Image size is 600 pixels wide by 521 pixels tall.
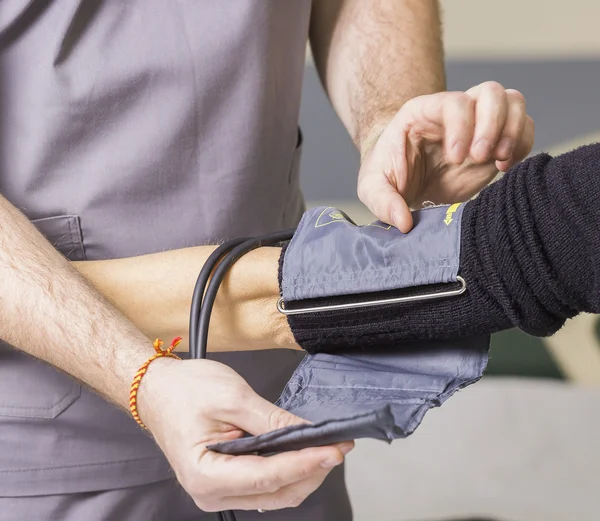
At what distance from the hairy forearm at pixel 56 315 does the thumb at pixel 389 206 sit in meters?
0.28

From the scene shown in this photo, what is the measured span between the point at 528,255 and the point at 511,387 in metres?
1.84

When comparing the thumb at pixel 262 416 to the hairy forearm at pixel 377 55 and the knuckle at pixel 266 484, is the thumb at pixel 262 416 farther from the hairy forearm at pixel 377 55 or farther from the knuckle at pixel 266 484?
the hairy forearm at pixel 377 55

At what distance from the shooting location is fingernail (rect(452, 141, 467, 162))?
2.80 feet

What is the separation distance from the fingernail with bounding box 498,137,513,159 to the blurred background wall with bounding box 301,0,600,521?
1.40 meters

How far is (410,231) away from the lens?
0.82 m

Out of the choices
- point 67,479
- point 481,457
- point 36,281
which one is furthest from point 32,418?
point 481,457

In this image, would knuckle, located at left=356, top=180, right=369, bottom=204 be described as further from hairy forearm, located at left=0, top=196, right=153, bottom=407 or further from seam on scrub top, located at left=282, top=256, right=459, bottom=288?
hairy forearm, located at left=0, top=196, right=153, bottom=407

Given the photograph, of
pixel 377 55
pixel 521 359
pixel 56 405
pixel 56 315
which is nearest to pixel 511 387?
pixel 521 359

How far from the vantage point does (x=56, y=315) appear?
0.82 m

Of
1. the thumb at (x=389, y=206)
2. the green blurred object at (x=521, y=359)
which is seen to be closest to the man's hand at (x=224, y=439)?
the thumb at (x=389, y=206)

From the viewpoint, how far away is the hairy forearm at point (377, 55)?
3.63 feet

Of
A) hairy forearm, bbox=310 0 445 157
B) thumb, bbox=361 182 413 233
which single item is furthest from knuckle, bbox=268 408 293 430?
hairy forearm, bbox=310 0 445 157

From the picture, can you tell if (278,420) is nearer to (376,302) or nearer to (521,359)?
(376,302)

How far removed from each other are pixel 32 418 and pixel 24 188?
0.28 m
